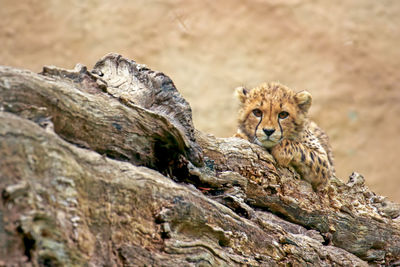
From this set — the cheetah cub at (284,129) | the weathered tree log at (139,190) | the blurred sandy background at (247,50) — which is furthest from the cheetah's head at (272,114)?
the blurred sandy background at (247,50)

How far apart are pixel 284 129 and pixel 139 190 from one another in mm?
1830

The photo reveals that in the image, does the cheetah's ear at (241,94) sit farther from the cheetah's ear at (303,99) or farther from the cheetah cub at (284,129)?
the cheetah's ear at (303,99)

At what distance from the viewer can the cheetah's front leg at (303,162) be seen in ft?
12.5

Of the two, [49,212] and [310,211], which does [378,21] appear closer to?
[310,211]

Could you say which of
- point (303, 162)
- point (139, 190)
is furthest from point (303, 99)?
point (139, 190)

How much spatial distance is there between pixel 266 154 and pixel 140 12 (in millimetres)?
5421

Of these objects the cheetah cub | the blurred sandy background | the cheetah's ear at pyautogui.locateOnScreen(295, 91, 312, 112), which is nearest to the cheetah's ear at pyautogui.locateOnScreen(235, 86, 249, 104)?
the cheetah cub

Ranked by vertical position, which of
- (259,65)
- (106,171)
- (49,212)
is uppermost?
(259,65)

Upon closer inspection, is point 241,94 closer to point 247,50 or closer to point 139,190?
point 139,190

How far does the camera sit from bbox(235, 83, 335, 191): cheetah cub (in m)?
3.90

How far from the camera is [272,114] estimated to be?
13.5 feet

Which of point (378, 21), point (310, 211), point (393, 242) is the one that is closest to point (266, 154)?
point (310, 211)

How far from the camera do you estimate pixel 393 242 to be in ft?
13.0

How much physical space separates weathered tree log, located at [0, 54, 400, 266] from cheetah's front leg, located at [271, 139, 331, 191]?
88mm
